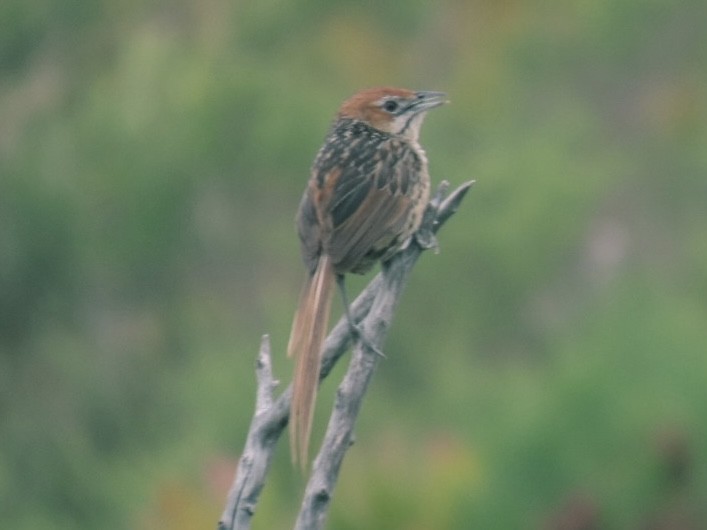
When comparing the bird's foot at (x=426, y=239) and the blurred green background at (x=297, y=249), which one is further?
the blurred green background at (x=297, y=249)

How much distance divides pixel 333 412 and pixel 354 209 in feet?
3.51

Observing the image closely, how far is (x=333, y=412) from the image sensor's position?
19.6 feet

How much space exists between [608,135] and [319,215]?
69.0 ft

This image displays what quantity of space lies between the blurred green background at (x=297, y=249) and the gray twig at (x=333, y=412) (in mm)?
3640

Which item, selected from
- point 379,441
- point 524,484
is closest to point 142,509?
point 379,441

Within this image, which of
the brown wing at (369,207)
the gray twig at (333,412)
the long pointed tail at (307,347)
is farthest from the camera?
the brown wing at (369,207)

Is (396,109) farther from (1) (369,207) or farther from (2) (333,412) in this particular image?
(2) (333,412)

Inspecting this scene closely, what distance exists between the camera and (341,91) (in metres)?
24.6

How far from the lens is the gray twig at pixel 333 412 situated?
5805 millimetres

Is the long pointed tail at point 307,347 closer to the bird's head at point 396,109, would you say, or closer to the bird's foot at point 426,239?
the bird's foot at point 426,239

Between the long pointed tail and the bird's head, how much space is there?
3.24ft

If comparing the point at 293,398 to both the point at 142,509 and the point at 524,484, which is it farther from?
the point at 142,509

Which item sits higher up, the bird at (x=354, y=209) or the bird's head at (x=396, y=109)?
the bird's head at (x=396, y=109)

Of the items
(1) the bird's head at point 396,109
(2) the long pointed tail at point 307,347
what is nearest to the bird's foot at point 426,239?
(2) the long pointed tail at point 307,347
